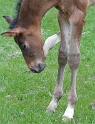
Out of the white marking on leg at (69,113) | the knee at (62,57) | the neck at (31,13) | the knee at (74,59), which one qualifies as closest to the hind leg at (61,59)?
the knee at (62,57)

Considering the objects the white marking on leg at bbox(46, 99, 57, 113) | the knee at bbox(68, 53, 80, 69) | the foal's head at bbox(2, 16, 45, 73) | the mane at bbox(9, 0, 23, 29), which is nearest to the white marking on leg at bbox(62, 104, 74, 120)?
the white marking on leg at bbox(46, 99, 57, 113)

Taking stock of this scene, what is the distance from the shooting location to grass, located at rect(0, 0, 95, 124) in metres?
6.26

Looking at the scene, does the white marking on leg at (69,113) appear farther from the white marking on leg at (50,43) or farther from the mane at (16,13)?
the mane at (16,13)

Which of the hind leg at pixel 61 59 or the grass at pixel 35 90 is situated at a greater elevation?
the hind leg at pixel 61 59

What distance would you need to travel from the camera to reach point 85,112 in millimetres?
6465

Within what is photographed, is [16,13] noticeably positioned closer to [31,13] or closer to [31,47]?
[31,13]

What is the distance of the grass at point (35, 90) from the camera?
626 centimetres

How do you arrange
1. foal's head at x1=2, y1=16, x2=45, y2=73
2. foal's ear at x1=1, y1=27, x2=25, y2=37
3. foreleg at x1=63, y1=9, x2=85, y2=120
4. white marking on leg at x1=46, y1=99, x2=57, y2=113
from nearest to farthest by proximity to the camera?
foal's ear at x1=1, y1=27, x2=25, y2=37 → foal's head at x1=2, y1=16, x2=45, y2=73 → foreleg at x1=63, y1=9, x2=85, y2=120 → white marking on leg at x1=46, y1=99, x2=57, y2=113

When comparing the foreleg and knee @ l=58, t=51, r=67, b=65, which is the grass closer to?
the foreleg

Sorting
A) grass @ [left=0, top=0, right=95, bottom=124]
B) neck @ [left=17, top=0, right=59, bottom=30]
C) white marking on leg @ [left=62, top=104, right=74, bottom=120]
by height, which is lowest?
grass @ [left=0, top=0, right=95, bottom=124]

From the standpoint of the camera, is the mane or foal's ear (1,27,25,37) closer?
foal's ear (1,27,25,37)

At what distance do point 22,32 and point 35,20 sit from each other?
0.30m

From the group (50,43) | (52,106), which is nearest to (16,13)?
(50,43)

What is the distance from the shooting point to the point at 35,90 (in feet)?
24.8
